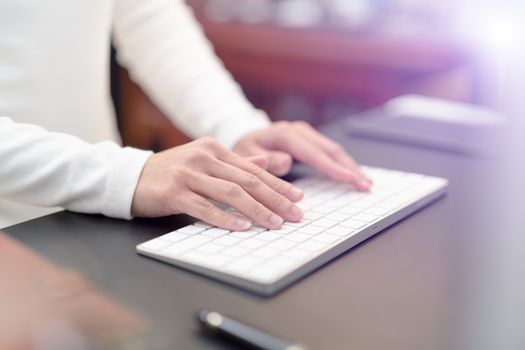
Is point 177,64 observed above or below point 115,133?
above

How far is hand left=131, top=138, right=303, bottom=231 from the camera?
26.8 inches

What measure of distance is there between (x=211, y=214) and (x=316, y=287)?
0.15 meters

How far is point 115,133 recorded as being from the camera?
1.13 meters

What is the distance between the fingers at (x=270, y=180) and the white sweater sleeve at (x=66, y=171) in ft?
0.30

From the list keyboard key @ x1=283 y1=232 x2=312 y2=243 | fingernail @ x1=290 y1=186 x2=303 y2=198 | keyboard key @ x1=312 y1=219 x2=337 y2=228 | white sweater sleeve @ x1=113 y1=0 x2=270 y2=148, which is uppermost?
white sweater sleeve @ x1=113 y1=0 x2=270 y2=148

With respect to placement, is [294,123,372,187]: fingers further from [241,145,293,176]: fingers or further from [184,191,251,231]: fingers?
[184,191,251,231]: fingers

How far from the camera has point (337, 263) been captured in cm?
62

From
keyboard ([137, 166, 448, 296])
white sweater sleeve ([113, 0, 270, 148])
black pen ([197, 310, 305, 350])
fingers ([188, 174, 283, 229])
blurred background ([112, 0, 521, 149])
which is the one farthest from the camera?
blurred background ([112, 0, 521, 149])

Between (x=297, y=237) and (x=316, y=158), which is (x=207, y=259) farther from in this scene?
(x=316, y=158)

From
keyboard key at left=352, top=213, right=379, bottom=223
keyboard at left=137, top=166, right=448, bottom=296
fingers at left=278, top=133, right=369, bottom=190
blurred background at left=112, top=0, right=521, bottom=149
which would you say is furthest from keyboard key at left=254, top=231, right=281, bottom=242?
blurred background at left=112, top=0, right=521, bottom=149

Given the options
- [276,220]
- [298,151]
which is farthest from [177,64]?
[276,220]

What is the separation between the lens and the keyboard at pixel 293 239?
0.57 meters

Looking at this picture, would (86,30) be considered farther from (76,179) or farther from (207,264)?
(207,264)

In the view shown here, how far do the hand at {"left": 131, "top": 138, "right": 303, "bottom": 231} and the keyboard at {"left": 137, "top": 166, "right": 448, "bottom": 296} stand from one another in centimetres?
1
